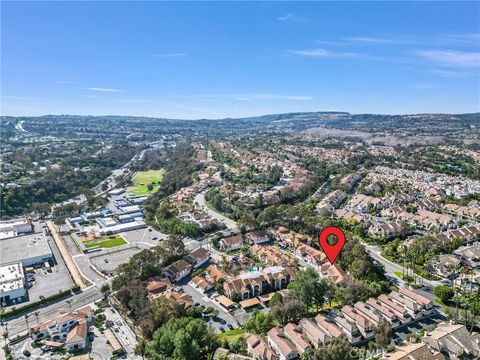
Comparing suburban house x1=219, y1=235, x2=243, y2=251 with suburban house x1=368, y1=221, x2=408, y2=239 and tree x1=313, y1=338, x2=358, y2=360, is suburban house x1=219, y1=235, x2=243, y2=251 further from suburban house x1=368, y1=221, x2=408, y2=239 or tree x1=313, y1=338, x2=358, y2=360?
tree x1=313, y1=338, x2=358, y2=360

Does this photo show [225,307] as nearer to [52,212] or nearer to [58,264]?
[58,264]

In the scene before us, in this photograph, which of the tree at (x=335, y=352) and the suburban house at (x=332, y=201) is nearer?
the tree at (x=335, y=352)

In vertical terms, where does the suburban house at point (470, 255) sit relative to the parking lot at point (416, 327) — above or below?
above

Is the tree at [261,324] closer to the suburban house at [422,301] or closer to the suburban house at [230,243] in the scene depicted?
the suburban house at [422,301]

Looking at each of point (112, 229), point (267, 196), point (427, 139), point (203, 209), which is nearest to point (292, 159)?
point (267, 196)

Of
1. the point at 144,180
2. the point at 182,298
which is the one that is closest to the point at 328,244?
the point at 182,298

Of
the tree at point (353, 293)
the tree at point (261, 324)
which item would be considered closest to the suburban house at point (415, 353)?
the tree at point (353, 293)

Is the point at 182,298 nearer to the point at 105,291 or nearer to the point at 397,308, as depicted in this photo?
the point at 105,291
